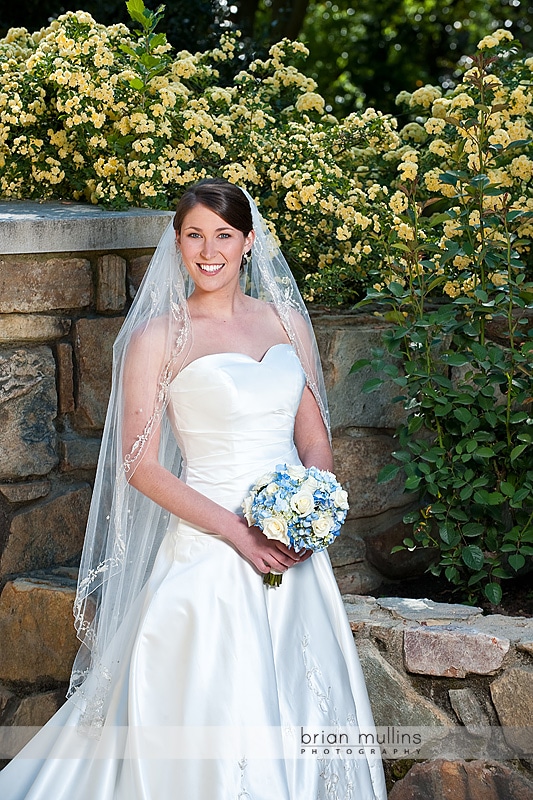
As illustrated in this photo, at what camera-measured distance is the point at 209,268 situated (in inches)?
107

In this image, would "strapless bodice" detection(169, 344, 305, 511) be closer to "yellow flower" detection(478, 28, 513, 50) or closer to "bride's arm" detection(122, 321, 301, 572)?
"bride's arm" detection(122, 321, 301, 572)

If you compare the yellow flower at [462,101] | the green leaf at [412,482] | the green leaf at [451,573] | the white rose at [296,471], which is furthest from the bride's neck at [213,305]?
A: the yellow flower at [462,101]

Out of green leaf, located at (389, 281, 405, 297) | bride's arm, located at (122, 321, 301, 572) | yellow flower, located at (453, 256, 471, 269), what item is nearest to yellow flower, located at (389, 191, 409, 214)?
yellow flower, located at (453, 256, 471, 269)

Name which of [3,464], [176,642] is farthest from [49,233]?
[176,642]

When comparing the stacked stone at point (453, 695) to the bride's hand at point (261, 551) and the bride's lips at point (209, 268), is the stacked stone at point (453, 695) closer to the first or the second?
the bride's hand at point (261, 551)

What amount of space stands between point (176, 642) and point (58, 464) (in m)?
0.99

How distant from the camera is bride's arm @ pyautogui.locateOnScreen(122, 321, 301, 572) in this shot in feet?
8.44

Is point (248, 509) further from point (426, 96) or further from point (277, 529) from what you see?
point (426, 96)

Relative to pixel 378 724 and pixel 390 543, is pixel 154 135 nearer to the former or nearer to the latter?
pixel 390 543

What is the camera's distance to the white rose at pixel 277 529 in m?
2.44

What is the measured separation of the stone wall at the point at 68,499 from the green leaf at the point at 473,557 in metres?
0.20

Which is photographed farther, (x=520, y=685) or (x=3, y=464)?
(x=3, y=464)

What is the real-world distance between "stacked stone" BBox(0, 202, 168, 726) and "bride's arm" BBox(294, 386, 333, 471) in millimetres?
738

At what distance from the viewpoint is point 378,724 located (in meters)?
3.00
